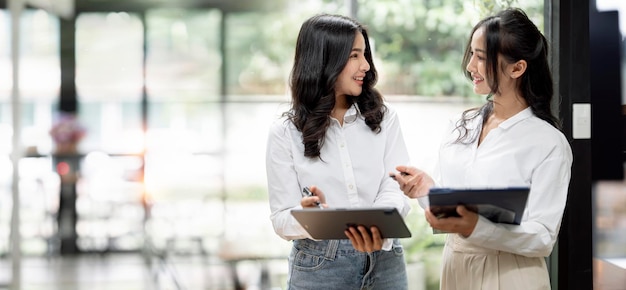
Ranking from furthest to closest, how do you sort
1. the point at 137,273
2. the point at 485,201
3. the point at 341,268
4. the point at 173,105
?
1. the point at 137,273
2. the point at 173,105
3. the point at 341,268
4. the point at 485,201

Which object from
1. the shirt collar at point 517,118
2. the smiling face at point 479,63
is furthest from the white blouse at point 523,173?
the smiling face at point 479,63

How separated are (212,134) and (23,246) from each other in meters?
1.19

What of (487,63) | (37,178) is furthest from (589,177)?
(37,178)

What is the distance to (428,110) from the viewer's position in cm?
410

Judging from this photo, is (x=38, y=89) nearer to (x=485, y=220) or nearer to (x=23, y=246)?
(x=23, y=246)

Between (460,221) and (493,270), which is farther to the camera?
(493,270)

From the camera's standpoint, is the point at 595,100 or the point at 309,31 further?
the point at 595,100

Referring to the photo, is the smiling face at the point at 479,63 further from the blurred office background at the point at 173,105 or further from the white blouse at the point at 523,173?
the blurred office background at the point at 173,105

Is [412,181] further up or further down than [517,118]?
further down

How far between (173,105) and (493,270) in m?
2.33

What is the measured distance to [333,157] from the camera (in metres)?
2.44

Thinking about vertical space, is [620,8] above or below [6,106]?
above

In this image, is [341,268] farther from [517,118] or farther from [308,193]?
[517,118]

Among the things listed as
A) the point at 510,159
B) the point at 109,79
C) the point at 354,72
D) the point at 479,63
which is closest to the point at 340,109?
the point at 354,72
